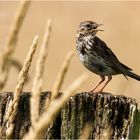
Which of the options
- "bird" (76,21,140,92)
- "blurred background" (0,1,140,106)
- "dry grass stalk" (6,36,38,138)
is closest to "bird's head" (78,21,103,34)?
"bird" (76,21,140,92)

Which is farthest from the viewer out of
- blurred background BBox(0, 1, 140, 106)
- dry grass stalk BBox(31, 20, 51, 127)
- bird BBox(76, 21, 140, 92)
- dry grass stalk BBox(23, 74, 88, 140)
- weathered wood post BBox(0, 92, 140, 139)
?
blurred background BBox(0, 1, 140, 106)

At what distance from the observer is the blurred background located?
629 inches

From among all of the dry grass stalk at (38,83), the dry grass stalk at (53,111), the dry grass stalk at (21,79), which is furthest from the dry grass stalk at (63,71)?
the dry grass stalk at (21,79)

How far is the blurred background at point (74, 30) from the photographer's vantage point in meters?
16.0

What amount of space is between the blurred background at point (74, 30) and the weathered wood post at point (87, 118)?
8446 millimetres

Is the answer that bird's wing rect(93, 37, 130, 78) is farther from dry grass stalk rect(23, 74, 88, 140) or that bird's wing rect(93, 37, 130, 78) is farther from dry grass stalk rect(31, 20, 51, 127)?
dry grass stalk rect(23, 74, 88, 140)

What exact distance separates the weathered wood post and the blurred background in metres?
8.45

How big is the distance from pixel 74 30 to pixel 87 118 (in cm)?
1436

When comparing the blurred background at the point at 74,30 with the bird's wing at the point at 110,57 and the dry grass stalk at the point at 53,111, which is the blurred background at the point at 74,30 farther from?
the dry grass stalk at the point at 53,111

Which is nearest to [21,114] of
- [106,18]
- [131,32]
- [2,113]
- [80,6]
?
[2,113]

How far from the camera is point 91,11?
70.7 ft

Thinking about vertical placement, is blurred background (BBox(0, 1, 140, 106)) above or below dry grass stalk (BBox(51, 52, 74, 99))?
above

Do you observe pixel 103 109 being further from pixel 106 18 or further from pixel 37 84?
pixel 106 18

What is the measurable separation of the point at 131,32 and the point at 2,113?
13240mm
